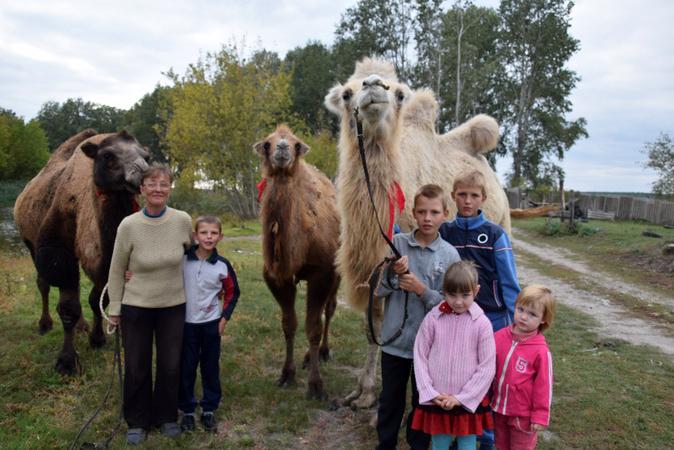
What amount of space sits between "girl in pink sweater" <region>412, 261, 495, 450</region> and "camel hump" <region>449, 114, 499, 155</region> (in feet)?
12.2

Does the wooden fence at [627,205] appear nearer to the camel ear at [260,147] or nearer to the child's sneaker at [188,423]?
the camel ear at [260,147]

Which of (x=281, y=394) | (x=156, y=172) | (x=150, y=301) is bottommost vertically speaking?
(x=281, y=394)

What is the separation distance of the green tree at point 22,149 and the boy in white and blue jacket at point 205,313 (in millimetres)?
35850

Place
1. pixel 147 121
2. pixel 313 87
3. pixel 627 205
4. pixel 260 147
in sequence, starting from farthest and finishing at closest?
pixel 147 121 < pixel 313 87 < pixel 627 205 < pixel 260 147

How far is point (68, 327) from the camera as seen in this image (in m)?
5.42

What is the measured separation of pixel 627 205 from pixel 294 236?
28958 millimetres

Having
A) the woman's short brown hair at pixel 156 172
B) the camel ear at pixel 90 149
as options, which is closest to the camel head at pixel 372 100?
the woman's short brown hair at pixel 156 172

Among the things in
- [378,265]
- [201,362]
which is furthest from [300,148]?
[201,362]

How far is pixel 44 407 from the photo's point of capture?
4.55 m

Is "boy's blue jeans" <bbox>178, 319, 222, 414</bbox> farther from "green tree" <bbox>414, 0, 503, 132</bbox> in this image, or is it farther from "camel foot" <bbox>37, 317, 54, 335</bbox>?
"green tree" <bbox>414, 0, 503, 132</bbox>

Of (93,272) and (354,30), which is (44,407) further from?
(354,30)

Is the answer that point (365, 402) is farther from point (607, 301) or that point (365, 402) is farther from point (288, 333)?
point (607, 301)

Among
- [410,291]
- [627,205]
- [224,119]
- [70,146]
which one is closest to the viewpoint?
[410,291]

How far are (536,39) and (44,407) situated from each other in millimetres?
38181
